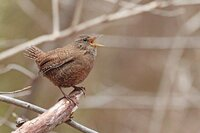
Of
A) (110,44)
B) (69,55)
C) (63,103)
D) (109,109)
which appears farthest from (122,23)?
(63,103)

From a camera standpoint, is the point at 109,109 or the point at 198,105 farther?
the point at 109,109

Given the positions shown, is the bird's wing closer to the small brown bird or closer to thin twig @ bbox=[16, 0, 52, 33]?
the small brown bird

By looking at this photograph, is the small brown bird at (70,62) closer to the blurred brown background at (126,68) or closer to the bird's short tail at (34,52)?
the bird's short tail at (34,52)

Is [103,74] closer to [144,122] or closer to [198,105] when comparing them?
[144,122]

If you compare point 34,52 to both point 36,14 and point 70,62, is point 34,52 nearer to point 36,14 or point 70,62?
point 70,62

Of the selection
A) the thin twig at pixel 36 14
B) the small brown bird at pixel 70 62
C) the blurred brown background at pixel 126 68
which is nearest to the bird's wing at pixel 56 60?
the small brown bird at pixel 70 62

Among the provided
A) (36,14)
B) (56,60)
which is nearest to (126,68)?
(36,14)

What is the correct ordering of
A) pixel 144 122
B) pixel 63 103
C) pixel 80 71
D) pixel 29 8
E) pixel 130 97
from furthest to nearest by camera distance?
pixel 144 122 → pixel 130 97 → pixel 29 8 → pixel 80 71 → pixel 63 103

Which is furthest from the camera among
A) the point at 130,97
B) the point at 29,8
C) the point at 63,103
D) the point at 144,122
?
the point at 144,122
